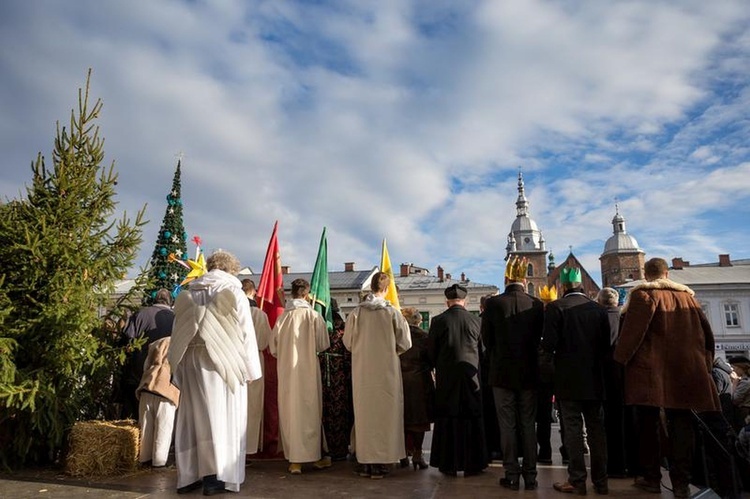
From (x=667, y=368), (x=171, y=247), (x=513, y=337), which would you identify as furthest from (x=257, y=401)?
(x=171, y=247)

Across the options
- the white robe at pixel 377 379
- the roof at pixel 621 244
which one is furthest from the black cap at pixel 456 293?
the roof at pixel 621 244

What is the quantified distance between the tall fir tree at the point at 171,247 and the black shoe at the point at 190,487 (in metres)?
7.36

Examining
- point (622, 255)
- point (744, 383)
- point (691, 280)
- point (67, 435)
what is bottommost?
point (67, 435)

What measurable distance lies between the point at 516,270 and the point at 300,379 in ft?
9.34

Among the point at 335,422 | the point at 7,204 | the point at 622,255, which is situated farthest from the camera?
the point at 622,255

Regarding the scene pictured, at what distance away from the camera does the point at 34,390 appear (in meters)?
5.06

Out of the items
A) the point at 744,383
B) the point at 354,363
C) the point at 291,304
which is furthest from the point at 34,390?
the point at 744,383

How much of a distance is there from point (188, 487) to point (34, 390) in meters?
1.88

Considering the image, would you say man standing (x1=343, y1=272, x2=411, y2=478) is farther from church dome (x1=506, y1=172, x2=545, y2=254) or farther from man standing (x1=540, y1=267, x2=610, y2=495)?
church dome (x1=506, y1=172, x2=545, y2=254)

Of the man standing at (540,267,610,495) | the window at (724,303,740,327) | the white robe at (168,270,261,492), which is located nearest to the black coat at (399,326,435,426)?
the man standing at (540,267,610,495)

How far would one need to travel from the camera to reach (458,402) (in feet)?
18.5

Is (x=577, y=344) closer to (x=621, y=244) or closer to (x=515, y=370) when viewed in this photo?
(x=515, y=370)

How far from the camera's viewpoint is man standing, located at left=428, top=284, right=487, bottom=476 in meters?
5.60

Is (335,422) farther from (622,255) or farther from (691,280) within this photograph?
(622,255)
